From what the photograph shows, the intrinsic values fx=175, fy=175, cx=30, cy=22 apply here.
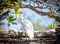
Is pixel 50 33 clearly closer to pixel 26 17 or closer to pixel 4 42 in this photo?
pixel 26 17

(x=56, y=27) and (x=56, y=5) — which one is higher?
(x=56, y=5)

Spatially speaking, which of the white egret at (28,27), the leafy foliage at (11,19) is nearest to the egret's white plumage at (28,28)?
the white egret at (28,27)

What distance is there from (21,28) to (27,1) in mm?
523

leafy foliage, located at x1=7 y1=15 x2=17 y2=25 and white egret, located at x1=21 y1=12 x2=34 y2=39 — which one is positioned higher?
leafy foliage, located at x1=7 y1=15 x2=17 y2=25

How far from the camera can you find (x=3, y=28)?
10.5 feet

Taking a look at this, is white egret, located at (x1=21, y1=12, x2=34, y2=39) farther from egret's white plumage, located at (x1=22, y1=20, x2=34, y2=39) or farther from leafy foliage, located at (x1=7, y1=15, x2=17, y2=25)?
leafy foliage, located at (x1=7, y1=15, x2=17, y2=25)

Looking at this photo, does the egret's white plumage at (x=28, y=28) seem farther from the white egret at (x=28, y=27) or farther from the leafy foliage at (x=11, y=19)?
the leafy foliage at (x=11, y=19)

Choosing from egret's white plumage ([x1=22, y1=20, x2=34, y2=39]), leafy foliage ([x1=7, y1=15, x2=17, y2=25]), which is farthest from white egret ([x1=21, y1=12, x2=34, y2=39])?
leafy foliage ([x1=7, y1=15, x2=17, y2=25])

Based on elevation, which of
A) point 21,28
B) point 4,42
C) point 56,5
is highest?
point 56,5

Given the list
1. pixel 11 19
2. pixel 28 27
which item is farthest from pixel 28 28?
pixel 11 19

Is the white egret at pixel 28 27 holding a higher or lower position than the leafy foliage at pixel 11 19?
lower

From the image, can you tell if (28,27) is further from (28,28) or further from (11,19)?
(11,19)

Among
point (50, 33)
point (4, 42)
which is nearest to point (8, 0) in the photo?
point (4, 42)

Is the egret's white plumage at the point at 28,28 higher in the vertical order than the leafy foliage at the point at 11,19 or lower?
lower
